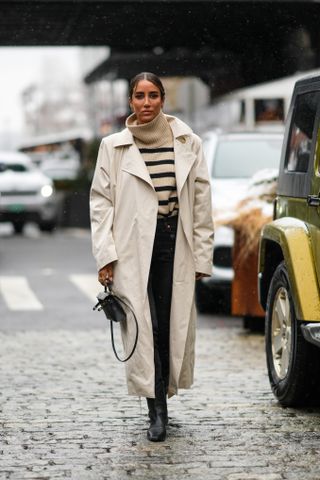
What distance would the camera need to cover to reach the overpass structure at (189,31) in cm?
1903

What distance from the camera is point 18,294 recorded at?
1584 centimetres

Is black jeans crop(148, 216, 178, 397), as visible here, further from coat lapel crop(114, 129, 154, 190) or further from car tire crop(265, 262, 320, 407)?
car tire crop(265, 262, 320, 407)

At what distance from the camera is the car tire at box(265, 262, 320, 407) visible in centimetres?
750

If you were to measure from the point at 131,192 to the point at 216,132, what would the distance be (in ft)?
26.3

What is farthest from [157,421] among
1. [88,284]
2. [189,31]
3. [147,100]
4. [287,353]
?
[189,31]

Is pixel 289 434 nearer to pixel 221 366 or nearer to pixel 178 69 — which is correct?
pixel 221 366

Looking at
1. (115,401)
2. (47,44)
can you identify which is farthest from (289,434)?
(47,44)

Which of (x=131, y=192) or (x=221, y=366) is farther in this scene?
(x=221, y=366)

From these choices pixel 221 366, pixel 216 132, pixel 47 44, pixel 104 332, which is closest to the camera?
pixel 221 366

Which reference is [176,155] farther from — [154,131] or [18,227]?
[18,227]

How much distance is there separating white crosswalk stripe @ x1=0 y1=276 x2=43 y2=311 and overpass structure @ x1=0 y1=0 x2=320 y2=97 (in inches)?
144

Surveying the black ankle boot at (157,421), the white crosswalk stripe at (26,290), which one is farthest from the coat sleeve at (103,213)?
the white crosswalk stripe at (26,290)

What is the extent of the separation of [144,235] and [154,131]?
57 centimetres

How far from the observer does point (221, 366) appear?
32.1ft
